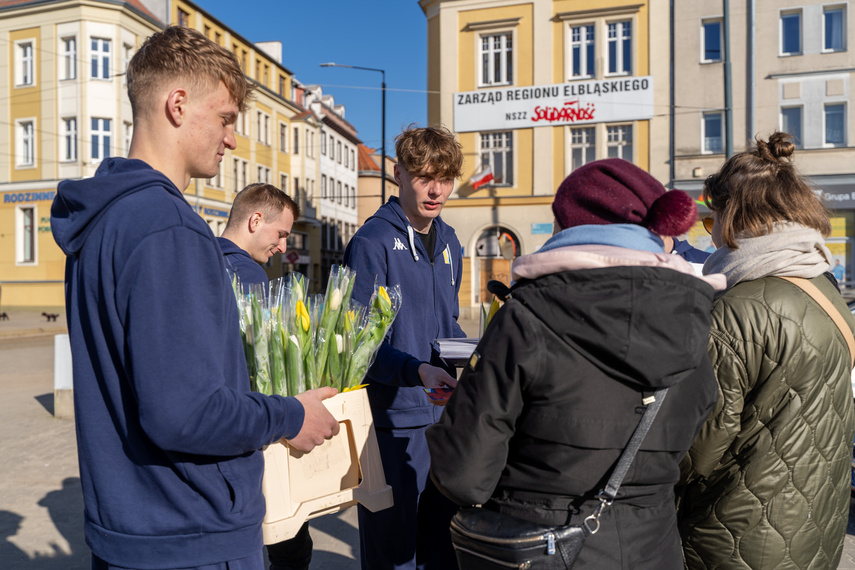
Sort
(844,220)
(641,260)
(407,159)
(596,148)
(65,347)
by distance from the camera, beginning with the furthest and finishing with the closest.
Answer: (596,148)
(844,220)
(65,347)
(407,159)
(641,260)

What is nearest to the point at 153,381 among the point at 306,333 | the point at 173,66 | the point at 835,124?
the point at 306,333

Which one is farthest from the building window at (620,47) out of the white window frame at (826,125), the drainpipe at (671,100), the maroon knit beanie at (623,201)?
the maroon knit beanie at (623,201)

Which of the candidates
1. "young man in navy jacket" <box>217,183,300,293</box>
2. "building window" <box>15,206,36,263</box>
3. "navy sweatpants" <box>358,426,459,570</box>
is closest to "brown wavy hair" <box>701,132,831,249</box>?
"navy sweatpants" <box>358,426,459,570</box>

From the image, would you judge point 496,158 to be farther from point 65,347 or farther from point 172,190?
point 172,190

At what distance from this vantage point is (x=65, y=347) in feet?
25.2

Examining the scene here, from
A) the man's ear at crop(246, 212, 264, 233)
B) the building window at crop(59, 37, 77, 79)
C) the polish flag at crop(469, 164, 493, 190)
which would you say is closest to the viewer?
the man's ear at crop(246, 212, 264, 233)

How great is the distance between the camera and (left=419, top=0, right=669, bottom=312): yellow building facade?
2433cm

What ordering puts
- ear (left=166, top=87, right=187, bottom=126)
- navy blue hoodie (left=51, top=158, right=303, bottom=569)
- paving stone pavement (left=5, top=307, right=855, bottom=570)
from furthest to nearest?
paving stone pavement (left=5, top=307, right=855, bottom=570) < ear (left=166, top=87, right=187, bottom=126) < navy blue hoodie (left=51, top=158, right=303, bottom=569)

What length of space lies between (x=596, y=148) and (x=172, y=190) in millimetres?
24668

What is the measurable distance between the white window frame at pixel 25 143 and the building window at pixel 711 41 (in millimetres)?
27925

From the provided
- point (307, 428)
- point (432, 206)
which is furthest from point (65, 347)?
point (307, 428)

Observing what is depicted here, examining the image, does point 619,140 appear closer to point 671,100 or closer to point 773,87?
point 671,100

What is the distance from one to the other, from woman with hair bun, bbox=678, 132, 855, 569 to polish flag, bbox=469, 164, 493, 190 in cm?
2355

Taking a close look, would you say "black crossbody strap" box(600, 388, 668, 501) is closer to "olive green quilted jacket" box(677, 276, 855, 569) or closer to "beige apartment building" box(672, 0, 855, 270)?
"olive green quilted jacket" box(677, 276, 855, 569)
